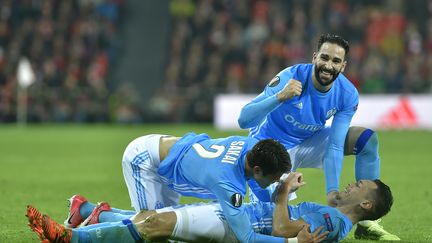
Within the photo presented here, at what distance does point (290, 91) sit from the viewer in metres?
7.61

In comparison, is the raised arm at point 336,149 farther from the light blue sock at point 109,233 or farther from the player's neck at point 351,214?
the light blue sock at point 109,233

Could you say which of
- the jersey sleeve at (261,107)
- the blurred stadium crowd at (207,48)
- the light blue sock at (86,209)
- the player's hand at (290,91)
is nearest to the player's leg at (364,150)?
the jersey sleeve at (261,107)

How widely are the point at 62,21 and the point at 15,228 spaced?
62.3 feet

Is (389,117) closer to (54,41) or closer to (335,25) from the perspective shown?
(335,25)

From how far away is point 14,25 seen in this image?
87.8 ft

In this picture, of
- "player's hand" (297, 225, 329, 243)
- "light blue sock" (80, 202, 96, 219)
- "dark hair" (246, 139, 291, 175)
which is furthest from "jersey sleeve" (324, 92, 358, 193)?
"light blue sock" (80, 202, 96, 219)

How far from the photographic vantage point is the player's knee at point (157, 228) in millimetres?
6785

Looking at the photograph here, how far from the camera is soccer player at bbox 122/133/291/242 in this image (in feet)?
21.8

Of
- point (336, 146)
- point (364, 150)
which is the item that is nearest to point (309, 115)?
point (336, 146)

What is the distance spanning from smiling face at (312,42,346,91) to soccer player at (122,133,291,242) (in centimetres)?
124

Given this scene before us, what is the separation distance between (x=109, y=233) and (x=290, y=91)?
1.95m

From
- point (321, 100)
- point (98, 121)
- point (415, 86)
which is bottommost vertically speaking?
point (98, 121)

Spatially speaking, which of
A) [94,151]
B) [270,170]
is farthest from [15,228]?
[94,151]

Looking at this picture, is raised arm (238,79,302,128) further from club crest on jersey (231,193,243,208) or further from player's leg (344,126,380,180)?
club crest on jersey (231,193,243,208)
